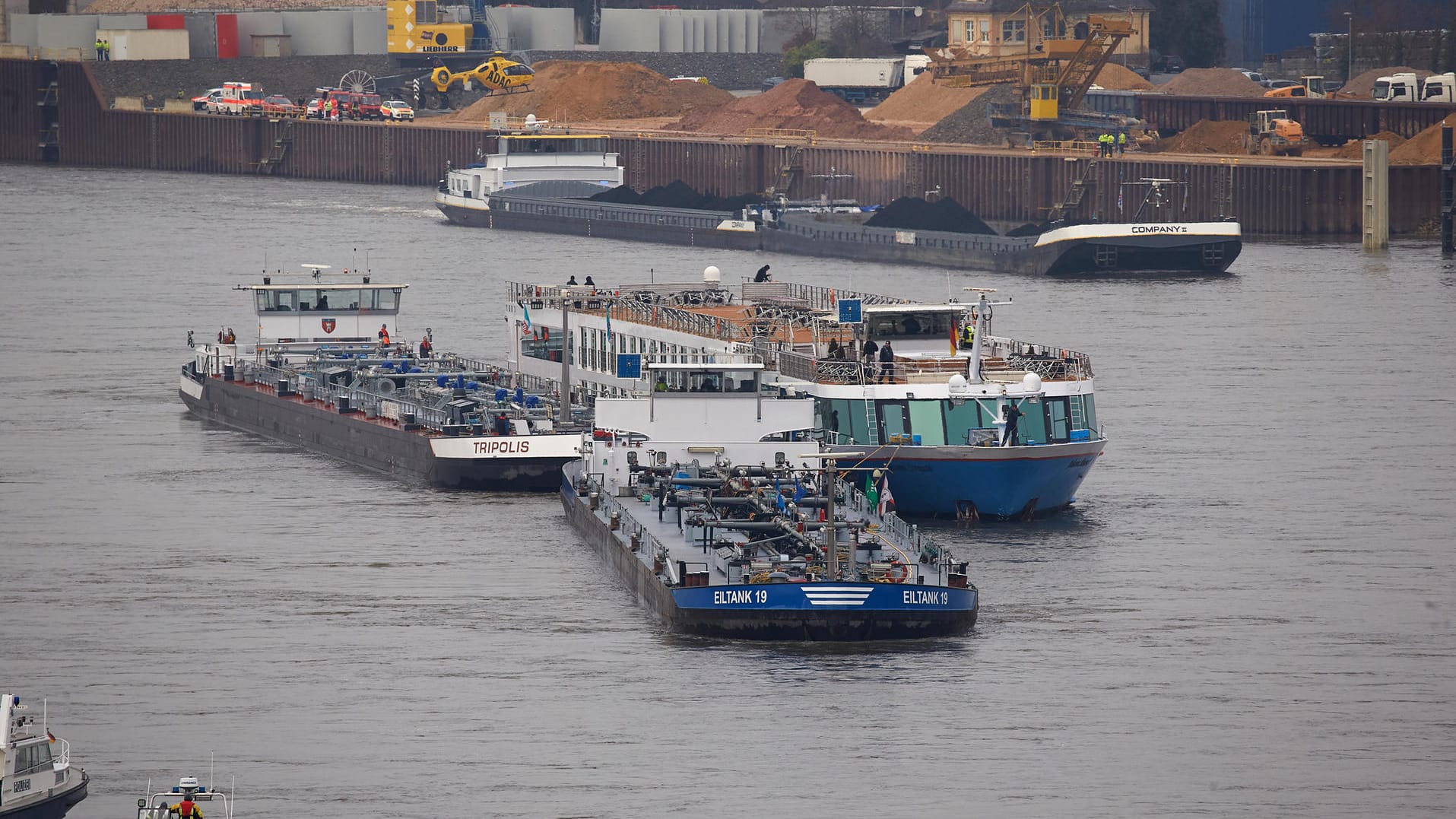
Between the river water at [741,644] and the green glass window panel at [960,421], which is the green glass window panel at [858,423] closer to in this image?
the green glass window panel at [960,421]

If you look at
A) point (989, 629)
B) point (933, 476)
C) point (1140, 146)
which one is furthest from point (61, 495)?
point (1140, 146)

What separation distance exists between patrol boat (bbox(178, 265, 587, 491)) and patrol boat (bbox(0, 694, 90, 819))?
76.9 feet

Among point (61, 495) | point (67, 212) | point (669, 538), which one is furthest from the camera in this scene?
point (67, 212)

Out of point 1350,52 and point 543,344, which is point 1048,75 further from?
A: point 543,344

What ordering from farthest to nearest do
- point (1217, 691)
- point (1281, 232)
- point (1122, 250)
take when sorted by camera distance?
point (1281, 232) < point (1122, 250) < point (1217, 691)

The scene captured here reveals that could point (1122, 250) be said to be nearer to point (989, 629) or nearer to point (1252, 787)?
point (989, 629)

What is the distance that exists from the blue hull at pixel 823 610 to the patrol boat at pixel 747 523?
0.02 m

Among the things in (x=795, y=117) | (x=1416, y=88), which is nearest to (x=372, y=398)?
(x=1416, y=88)

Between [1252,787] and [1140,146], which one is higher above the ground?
[1140,146]

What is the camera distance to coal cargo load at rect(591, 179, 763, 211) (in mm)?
121062

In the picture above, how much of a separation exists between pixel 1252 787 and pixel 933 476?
1621 cm

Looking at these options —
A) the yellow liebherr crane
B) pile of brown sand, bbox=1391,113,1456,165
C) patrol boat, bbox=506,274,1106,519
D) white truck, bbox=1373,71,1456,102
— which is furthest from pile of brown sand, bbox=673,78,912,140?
patrol boat, bbox=506,274,1106,519

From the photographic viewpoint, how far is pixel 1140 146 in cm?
12725

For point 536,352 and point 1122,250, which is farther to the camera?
point 1122,250
